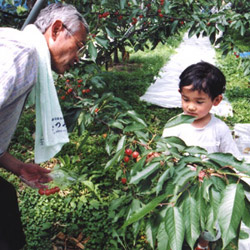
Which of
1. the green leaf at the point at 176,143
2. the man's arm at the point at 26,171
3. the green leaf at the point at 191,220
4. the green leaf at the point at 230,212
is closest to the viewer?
the green leaf at the point at 230,212

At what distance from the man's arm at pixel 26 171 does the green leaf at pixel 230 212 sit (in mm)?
898

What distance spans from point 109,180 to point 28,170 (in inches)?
48.3

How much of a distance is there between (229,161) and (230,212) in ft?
0.72

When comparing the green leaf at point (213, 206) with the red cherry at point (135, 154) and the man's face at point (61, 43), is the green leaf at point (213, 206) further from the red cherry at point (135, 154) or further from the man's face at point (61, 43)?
the man's face at point (61, 43)

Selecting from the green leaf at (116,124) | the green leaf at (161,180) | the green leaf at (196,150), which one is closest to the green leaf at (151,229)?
the green leaf at (161,180)

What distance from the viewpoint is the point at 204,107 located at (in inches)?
56.1

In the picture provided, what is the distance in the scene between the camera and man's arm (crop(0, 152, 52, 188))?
1332 mm

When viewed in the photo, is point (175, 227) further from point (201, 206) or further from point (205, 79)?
point (205, 79)

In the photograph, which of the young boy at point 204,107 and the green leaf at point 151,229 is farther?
the young boy at point 204,107

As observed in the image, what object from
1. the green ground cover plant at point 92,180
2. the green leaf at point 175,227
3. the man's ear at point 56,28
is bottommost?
the green ground cover plant at point 92,180

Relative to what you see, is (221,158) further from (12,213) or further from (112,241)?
(112,241)

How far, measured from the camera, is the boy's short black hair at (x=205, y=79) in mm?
1393

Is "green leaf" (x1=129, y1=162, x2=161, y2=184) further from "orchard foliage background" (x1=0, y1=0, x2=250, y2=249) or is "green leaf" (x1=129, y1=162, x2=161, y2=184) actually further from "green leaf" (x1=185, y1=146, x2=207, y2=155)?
"green leaf" (x1=185, y1=146, x2=207, y2=155)

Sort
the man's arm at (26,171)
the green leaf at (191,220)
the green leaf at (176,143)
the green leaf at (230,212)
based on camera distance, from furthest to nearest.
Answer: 1. the man's arm at (26,171)
2. the green leaf at (176,143)
3. the green leaf at (191,220)
4. the green leaf at (230,212)
